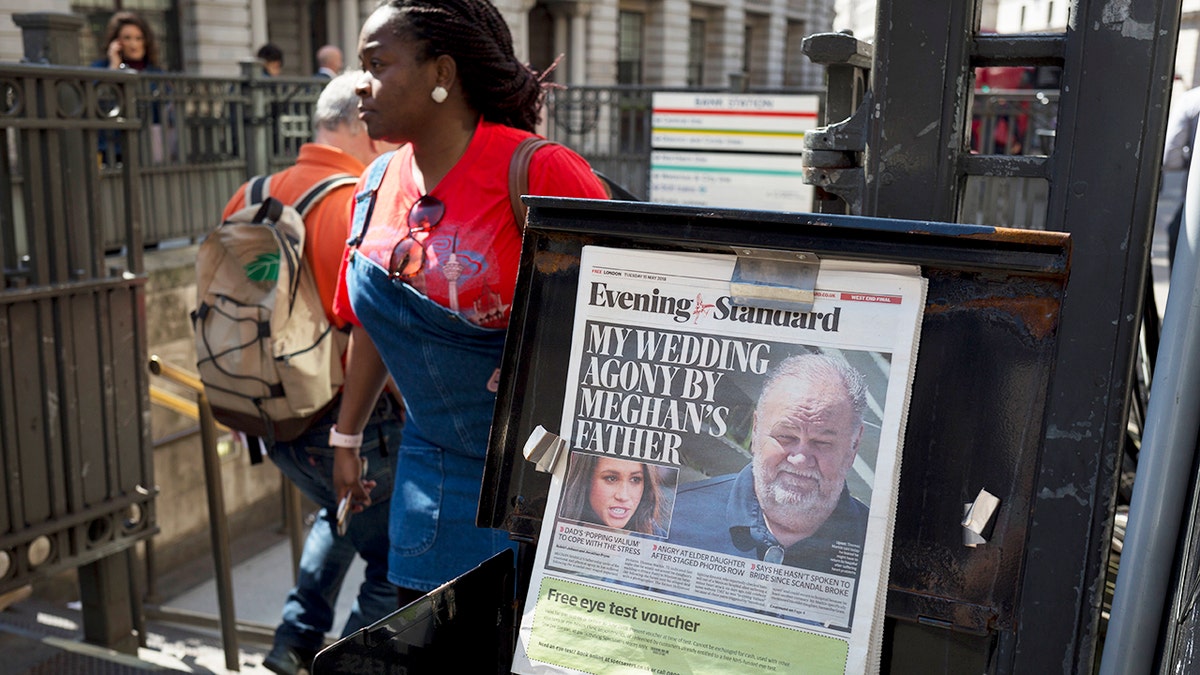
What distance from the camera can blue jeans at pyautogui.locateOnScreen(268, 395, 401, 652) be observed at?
127 inches

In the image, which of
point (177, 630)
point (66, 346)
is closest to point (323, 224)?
point (66, 346)

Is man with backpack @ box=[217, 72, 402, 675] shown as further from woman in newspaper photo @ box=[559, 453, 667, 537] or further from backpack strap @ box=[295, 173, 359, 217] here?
woman in newspaper photo @ box=[559, 453, 667, 537]

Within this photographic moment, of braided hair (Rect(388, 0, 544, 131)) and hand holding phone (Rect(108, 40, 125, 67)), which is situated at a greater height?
hand holding phone (Rect(108, 40, 125, 67))

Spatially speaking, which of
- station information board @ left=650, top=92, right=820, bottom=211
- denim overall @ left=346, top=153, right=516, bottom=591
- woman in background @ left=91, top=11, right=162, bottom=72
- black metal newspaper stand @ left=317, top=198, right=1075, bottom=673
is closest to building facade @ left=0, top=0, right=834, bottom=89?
station information board @ left=650, top=92, right=820, bottom=211

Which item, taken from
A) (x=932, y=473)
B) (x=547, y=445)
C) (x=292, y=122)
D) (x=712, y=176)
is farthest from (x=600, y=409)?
(x=292, y=122)

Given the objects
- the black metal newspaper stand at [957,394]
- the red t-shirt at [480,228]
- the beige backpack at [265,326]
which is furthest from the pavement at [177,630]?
the black metal newspaper stand at [957,394]

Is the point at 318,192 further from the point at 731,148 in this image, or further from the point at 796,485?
the point at 731,148

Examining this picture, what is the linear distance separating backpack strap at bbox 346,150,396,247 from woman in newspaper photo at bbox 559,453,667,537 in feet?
3.99

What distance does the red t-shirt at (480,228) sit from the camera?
7.54 feet

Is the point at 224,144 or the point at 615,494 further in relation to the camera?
the point at 224,144

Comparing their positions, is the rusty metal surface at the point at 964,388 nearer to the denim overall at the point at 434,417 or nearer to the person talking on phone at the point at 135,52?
the denim overall at the point at 434,417

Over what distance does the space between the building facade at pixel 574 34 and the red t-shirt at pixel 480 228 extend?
20.7 ft

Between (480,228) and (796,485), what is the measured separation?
3.76 ft

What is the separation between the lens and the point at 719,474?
144 cm
